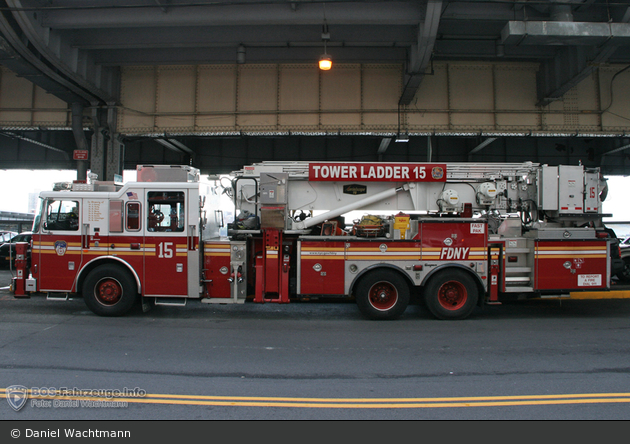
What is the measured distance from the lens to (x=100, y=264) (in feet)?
28.0

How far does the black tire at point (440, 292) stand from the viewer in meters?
8.34

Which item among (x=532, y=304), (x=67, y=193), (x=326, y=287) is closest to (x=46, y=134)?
(x=67, y=193)

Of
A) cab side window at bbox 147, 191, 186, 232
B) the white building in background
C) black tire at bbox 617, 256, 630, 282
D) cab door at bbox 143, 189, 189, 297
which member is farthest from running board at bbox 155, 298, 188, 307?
black tire at bbox 617, 256, 630, 282

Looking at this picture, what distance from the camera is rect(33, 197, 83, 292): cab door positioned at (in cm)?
852

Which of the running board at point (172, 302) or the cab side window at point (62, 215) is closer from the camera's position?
the running board at point (172, 302)

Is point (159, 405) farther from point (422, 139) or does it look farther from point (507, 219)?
point (422, 139)

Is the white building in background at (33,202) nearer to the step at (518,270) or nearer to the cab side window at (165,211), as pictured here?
the cab side window at (165,211)

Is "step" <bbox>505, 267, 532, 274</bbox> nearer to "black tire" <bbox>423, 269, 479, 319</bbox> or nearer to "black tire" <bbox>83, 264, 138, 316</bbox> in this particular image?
"black tire" <bbox>423, 269, 479, 319</bbox>

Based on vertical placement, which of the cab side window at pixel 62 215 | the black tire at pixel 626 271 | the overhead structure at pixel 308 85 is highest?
the overhead structure at pixel 308 85

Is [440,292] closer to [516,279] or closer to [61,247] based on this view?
[516,279]

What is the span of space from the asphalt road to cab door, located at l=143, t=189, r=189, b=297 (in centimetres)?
72

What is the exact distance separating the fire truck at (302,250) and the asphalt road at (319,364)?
Answer: 597 mm

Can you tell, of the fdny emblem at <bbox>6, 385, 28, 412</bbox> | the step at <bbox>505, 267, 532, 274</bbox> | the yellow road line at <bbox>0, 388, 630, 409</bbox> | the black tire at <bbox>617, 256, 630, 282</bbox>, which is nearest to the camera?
the fdny emblem at <bbox>6, 385, 28, 412</bbox>

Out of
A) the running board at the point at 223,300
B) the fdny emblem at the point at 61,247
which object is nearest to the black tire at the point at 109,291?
the fdny emblem at the point at 61,247
